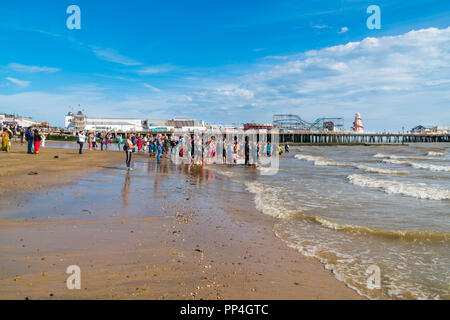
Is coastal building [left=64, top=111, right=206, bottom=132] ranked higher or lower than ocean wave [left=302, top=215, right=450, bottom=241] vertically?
higher

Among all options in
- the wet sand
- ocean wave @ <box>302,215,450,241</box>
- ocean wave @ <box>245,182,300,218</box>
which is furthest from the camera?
ocean wave @ <box>245,182,300,218</box>

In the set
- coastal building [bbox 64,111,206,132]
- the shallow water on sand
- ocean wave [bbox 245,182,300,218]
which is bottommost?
the shallow water on sand

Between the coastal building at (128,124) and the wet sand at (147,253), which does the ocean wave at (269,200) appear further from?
the coastal building at (128,124)

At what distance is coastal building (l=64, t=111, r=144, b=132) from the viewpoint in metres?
109

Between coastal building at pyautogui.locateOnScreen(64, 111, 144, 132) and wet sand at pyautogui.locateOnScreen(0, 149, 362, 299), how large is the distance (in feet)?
345

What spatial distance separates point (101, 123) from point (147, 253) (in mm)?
118238

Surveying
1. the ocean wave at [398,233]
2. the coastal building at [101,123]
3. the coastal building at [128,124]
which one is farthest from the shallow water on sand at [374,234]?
the coastal building at [101,123]

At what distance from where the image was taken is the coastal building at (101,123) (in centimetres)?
10869

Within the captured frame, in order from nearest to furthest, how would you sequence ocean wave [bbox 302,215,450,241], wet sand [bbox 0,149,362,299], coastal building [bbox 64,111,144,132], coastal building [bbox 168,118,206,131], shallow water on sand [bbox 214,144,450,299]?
wet sand [bbox 0,149,362,299]
shallow water on sand [bbox 214,144,450,299]
ocean wave [bbox 302,215,450,241]
coastal building [bbox 64,111,144,132]
coastal building [bbox 168,118,206,131]

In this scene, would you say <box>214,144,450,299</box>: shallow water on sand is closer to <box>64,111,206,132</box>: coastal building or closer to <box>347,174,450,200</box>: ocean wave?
<box>347,174,450,200</box>: ocean wave

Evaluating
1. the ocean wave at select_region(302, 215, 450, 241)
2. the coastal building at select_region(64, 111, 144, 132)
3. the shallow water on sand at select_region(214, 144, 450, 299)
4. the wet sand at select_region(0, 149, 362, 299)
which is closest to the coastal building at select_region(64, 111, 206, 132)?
the coastal building at select_region(64, 111, 144, 132)

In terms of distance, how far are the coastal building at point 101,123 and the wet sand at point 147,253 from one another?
10506 cm
